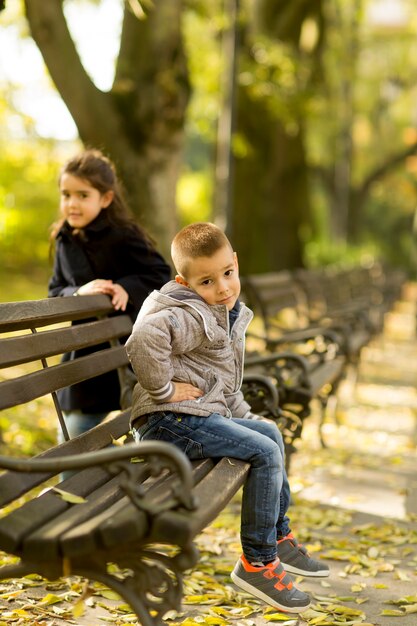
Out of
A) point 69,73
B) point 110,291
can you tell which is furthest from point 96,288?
point 69,73

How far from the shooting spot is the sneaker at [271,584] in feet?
12.6

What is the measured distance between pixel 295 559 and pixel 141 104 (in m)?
6.44

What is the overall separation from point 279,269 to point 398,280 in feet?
11.9

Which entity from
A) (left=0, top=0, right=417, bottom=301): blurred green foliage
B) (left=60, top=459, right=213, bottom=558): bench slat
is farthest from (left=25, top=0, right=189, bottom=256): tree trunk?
(left=60, top=459, right=213, bottom=558): bench slat

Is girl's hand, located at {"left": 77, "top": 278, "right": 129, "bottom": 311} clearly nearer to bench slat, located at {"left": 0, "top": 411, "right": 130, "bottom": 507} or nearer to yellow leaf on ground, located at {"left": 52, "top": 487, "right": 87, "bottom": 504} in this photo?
bench slat, located at {"left": 0, "top": 411, "right": 130, "bottom": 507}

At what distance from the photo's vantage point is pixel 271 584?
386cm

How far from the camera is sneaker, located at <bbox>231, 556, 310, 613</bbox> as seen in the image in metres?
3.85

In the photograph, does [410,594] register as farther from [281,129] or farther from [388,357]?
[281,129]

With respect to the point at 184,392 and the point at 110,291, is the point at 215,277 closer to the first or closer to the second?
the point at 184,392

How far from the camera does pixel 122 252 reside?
5.03 metres

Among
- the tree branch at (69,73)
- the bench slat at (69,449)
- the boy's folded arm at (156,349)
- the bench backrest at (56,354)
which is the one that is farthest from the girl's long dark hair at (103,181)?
the tree branch at (69,73)

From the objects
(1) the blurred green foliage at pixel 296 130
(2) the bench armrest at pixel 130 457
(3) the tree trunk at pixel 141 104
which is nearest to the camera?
(2) the bench armrest at pixel 130 457

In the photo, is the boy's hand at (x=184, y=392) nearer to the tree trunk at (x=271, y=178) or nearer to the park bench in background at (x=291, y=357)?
the park bench in background at (x=291, y=357)

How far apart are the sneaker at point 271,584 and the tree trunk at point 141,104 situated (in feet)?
19.6
